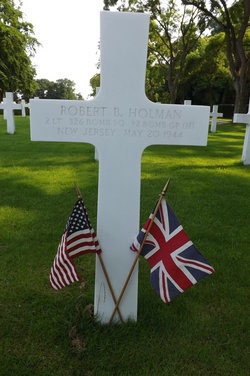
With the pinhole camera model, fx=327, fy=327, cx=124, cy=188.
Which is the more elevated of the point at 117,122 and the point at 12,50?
the point at 12,50

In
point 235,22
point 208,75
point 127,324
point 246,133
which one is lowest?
point 127,324

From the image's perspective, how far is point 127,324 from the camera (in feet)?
7.70

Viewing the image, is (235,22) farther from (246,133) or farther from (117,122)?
(117,122)

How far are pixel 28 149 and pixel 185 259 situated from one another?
7.77 meters

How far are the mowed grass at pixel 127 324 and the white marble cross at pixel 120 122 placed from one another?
65cm

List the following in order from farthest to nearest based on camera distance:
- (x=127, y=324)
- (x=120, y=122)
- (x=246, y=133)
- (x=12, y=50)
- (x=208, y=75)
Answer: (x=208, y=75)
(x=12, y=50)
(x=246, y=133)
(x=127, y=324)
(x=120, y=122)

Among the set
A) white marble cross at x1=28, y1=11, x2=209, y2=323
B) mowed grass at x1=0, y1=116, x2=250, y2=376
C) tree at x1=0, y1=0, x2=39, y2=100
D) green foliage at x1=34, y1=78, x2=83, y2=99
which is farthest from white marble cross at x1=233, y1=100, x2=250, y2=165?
green foliage at x1=34, y1=78, x2=83, y2=99

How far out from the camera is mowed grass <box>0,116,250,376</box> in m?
2.07

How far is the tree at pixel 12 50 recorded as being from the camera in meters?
26.4

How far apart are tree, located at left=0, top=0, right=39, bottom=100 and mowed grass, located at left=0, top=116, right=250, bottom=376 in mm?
25462

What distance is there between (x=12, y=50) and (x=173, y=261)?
29.8m

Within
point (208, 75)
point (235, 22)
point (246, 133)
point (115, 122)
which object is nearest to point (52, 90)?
point (208, 75)

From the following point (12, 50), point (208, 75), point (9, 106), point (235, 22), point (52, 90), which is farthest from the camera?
point (52, 90)

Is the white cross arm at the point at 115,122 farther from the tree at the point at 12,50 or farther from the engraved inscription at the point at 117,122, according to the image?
the tree at the point at 12,50
